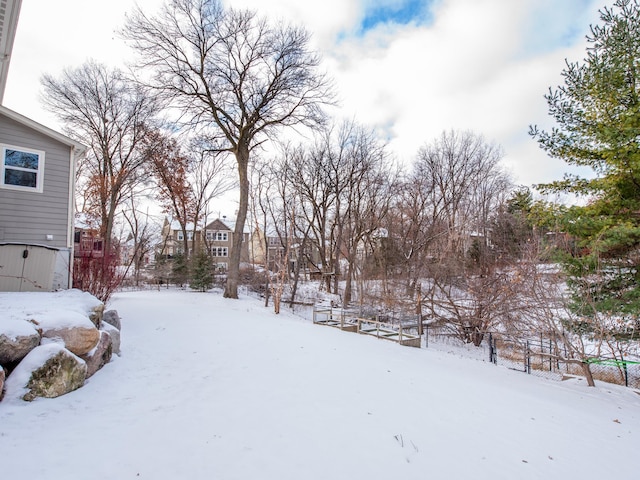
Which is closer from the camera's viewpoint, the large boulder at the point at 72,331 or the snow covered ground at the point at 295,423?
the snow covered ground at the point at 295,423

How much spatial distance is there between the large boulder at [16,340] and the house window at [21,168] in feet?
20.4

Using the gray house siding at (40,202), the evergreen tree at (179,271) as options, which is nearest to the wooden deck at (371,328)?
the gray house siding at (40,202)

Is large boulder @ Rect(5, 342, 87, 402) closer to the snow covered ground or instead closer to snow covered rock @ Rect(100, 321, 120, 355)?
the snow covered ground

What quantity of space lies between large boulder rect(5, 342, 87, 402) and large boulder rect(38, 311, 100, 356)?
0.22 metres

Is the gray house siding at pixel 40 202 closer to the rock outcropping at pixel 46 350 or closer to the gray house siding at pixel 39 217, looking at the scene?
the gray house siding at pixel 39 217

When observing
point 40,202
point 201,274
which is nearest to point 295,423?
point 40,202

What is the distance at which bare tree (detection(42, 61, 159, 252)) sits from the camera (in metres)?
19.0

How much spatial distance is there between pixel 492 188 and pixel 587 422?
78.6 feet

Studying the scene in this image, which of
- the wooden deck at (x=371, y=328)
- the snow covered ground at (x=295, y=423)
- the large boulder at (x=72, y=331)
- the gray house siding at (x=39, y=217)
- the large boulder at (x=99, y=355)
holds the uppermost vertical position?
the gray house siding at (x=39, y=217)

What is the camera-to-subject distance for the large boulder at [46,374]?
11.8ft

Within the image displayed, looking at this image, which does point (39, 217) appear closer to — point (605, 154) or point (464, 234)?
point (605, 154)

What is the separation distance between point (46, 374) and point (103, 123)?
2172 centimetres

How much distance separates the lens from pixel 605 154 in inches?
252

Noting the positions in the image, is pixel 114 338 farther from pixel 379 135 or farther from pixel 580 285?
pixel 379 135
